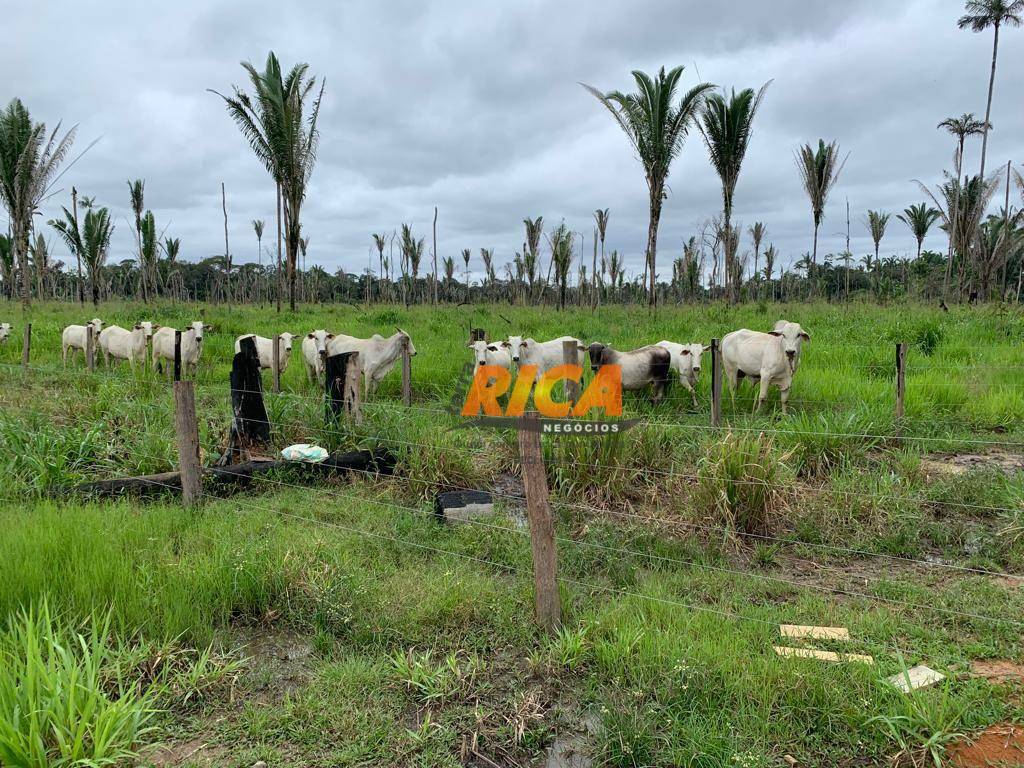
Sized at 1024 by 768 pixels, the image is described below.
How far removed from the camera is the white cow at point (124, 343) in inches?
428

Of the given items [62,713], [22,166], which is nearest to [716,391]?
[62,713]

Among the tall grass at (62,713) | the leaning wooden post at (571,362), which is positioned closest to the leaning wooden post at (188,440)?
the tall grass at (62,713)

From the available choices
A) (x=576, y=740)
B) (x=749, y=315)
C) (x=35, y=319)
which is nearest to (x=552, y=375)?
(x=576, y=740)

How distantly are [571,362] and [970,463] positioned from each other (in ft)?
12.4

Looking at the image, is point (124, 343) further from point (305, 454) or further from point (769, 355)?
point (769, 355)

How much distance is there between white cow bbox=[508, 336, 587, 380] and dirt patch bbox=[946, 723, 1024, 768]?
6.63 meters

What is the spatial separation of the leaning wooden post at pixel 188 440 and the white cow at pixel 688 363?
5.71 metres

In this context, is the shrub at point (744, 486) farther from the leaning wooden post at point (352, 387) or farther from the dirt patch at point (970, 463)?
the leaning wooden post at point (352, 387)

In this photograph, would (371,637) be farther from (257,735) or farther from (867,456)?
(867,456)

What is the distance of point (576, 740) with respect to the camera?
2.46 metres

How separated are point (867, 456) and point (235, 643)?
5.14m

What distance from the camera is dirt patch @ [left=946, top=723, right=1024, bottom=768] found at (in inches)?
88.7

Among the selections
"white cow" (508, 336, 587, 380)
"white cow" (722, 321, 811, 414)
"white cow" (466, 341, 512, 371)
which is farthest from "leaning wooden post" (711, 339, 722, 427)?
"white cow" (466, 341, 512, 371)

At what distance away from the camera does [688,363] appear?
8039 millimetres
